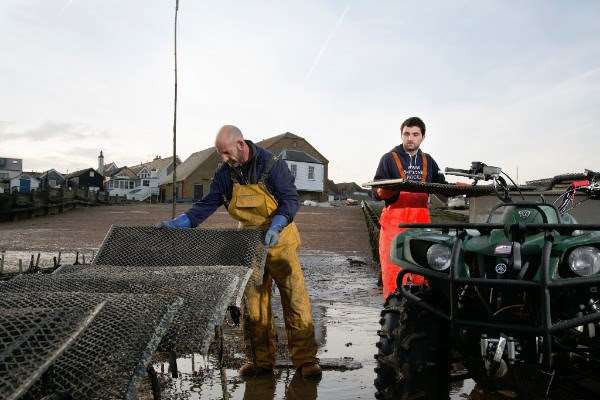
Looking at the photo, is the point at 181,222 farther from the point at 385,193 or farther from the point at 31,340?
the point at 31,340

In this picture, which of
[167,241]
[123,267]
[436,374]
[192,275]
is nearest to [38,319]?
[192,275]

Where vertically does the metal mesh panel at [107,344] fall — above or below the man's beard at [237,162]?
below

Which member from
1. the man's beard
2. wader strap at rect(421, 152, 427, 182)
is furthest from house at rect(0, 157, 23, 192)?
wader strap at rect(421, 152, 427, 182)

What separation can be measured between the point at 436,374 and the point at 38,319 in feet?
6.18

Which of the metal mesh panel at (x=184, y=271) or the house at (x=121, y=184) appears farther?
the house at (x=121, y=184)

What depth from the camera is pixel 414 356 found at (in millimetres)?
3105

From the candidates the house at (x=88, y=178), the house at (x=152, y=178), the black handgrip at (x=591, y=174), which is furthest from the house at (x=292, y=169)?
the black handgrip at (x=591, y=174)

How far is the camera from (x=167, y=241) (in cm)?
502

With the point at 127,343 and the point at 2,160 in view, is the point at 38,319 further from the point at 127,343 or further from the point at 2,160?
the point at 2,160

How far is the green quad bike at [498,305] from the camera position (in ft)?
9.16

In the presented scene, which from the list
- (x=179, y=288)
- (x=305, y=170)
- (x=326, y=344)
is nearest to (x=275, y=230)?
(x=179, y=288)

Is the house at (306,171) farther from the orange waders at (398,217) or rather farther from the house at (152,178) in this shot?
the orange waders at (398,217)

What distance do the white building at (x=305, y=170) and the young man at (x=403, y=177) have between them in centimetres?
5674

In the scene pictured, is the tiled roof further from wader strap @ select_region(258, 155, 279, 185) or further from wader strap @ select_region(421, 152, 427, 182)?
wader strap @ select_region(258, 155, 279, 185)
